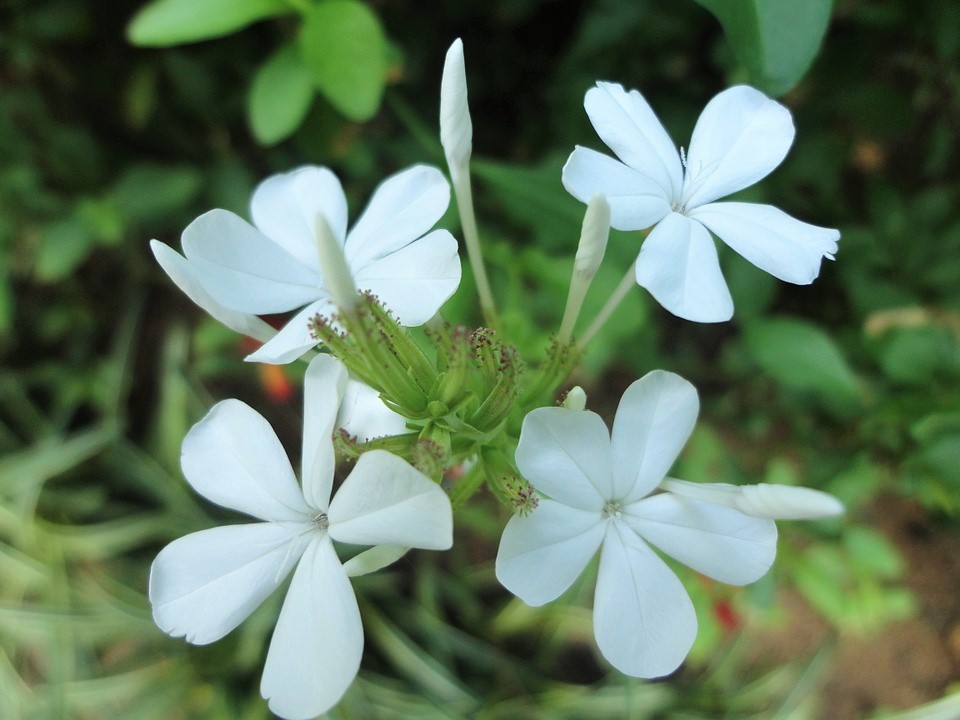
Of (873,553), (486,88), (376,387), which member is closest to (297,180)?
(376,387)

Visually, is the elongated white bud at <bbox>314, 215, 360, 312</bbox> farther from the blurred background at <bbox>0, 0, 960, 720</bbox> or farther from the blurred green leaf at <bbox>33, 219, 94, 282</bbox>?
the blurred green leaf at <bbox>33, 219, 94, 282</bbox>

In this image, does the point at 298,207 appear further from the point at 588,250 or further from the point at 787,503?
the point at 787,503

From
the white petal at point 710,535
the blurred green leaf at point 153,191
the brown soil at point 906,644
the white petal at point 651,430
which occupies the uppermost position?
the blurred green leaf at point 153,191

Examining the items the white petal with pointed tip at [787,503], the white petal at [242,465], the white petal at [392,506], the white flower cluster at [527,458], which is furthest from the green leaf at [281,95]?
the white petal with pointed tip at [787,503]

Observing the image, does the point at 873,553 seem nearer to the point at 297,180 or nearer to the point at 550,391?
the point at 550,391

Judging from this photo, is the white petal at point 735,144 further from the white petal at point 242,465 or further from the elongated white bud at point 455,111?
the white petal at point 242,465
